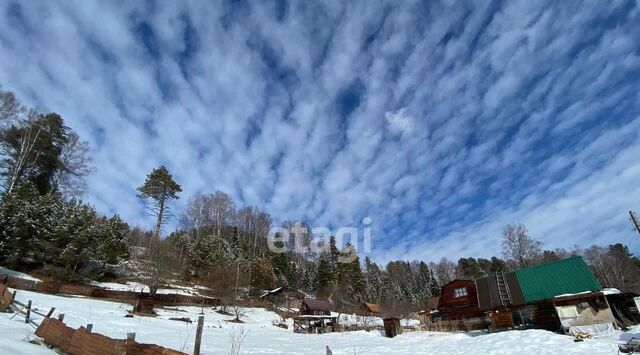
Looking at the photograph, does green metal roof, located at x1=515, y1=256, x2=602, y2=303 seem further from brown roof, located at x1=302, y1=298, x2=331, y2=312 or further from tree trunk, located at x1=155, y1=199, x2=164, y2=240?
tree trunk, located at x1=155, y1=199, x2=164, y2=240

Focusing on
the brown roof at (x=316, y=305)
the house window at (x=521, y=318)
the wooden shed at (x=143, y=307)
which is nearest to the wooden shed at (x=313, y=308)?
the brown roof at (x=316, y=305)

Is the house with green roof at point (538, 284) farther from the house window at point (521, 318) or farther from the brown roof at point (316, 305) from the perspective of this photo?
the brown roof at point (316, 305)

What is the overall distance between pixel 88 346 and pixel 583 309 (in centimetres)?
3055

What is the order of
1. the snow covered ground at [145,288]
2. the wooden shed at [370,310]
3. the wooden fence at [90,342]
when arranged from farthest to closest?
1. the wooden shed at [370,310]
2. the snow covered ground at [145,288]
3. the wooden fence at [90,342]

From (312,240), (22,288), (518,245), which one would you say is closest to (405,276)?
(312,240)

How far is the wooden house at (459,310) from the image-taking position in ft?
107

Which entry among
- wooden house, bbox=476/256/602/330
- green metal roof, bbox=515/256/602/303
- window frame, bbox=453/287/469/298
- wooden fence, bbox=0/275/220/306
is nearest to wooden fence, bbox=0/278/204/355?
wooden fence, bbox=0/275/220/306

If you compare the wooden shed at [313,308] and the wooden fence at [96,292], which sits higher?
the wooden fence at [96,292]

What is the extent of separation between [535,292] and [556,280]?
1.94 m

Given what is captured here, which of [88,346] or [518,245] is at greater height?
[518,245]

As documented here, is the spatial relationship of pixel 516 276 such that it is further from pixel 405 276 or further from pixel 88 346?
pixel 405 276

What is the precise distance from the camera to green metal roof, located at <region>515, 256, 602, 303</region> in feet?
86.3

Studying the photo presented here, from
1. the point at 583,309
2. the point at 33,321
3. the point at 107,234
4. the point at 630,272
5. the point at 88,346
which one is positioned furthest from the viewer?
the point at 630,272

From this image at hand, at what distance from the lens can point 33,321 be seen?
16203 mm
